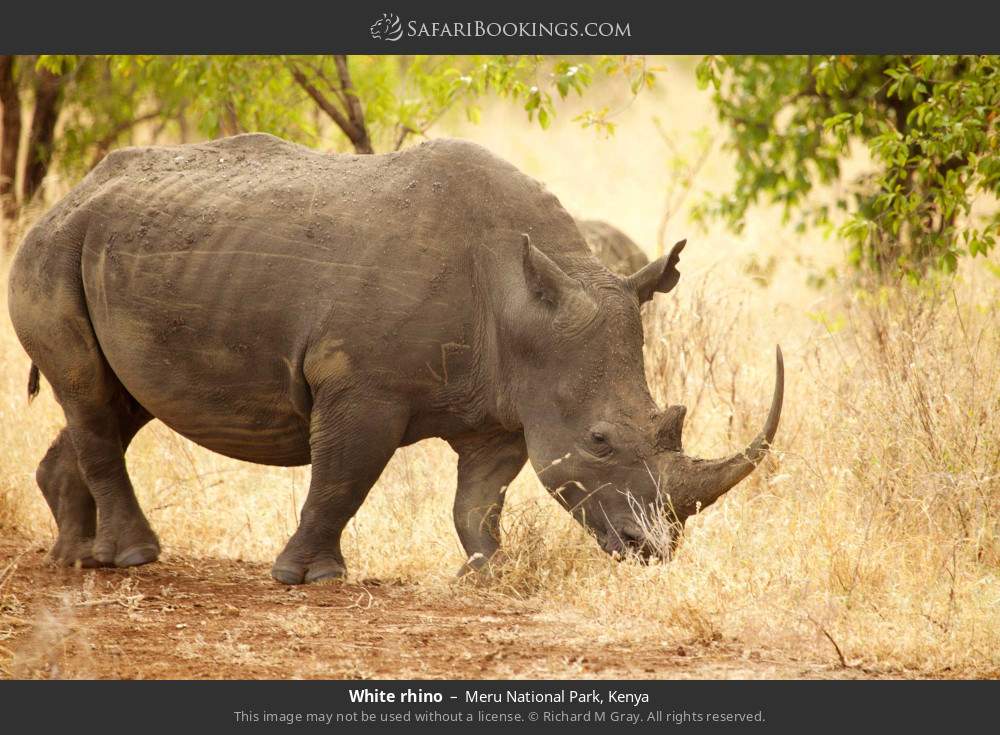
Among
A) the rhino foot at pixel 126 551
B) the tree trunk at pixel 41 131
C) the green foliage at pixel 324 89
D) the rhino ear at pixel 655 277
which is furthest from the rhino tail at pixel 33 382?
the tree trunk at pixel 41 131

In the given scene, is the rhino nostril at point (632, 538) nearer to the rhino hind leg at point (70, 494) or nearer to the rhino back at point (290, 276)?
→ the rhino back at point (290, 276)

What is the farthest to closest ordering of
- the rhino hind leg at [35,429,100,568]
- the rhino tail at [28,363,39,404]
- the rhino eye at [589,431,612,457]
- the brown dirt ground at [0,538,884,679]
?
1. the rhino tail at [28,363,39,404]
2. the rhino hind leg at [35,429,100,568]
3. the rhino eye at [589,431,612,457]
4. the brown dirt ground at [0,538,884,679]

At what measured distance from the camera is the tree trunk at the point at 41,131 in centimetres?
1314

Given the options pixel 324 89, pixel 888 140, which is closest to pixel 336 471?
pixel 888 140

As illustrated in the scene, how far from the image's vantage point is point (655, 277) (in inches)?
267

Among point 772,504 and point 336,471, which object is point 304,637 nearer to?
point 336,471

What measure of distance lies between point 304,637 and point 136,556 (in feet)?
6.35

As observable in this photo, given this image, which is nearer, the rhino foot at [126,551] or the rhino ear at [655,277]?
the rhino ear at [655,277]

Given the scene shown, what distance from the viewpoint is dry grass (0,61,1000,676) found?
19.2 feet

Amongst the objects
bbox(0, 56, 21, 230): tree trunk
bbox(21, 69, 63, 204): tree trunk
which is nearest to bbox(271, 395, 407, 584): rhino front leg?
bbox(0, 56, 21, 230): tree trunk

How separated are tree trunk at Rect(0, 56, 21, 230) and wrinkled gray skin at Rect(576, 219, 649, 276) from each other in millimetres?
5428

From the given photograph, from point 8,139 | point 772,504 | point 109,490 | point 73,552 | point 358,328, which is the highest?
point 8,139

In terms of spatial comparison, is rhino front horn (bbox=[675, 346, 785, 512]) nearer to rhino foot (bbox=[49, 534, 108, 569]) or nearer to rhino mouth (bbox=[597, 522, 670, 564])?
rhino mouth (bbox=[597, 522, 670, 564])

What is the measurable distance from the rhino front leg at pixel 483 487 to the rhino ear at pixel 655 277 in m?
0.95
